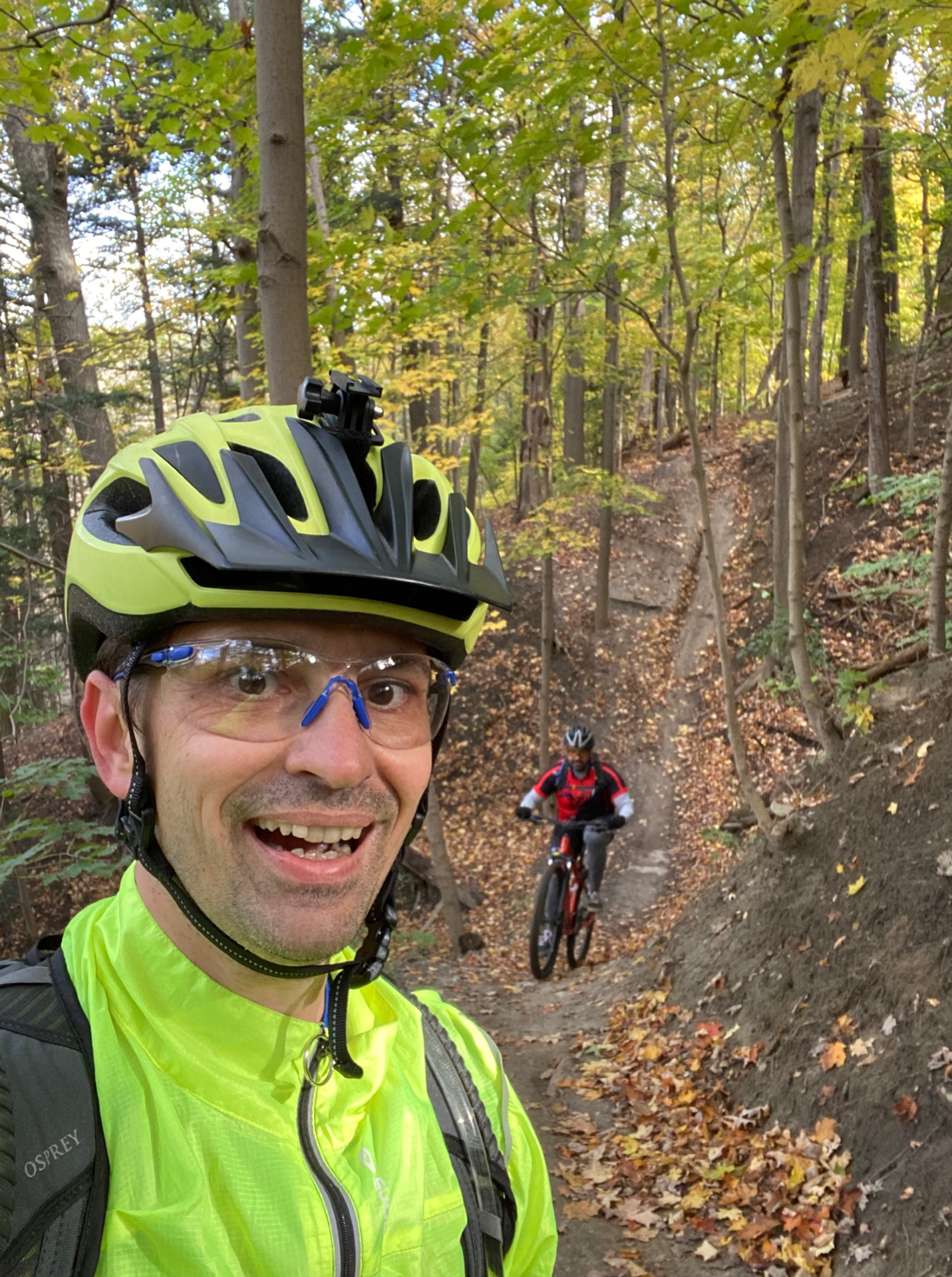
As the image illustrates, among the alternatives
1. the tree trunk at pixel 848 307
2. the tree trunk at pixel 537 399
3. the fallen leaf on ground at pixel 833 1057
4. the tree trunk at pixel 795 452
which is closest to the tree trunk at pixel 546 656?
the tree trunk at pixel 537 399

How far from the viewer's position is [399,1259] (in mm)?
1392

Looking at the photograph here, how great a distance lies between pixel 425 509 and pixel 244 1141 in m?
1.32

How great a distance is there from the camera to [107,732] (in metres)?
1.69

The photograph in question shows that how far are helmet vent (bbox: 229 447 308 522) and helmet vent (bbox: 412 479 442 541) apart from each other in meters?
0.27

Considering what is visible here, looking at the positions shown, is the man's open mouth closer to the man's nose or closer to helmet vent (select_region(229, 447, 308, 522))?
the man's nose

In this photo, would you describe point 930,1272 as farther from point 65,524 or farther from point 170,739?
point 65,524

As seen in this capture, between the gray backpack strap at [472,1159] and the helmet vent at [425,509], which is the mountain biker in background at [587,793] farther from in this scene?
the gray backpack strap at [472,1159]

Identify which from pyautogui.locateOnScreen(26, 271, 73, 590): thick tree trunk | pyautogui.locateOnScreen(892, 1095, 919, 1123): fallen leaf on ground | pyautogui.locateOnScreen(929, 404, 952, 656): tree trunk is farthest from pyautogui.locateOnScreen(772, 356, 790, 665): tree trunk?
pyautogui.locateOnScreen(26, 271, 73, 590): thick tree trunk

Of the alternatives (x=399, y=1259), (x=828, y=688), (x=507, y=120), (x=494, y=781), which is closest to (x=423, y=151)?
(x=507, y=120)

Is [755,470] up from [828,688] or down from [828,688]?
up

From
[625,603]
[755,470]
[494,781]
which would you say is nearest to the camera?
[494,781]

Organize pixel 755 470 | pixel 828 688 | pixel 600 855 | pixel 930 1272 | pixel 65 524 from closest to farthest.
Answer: pixel 930 1272 < pixel 600 855 < pixel 828 688 < pixel 65 524 < pixel 755 470

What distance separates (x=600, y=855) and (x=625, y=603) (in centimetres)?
1133

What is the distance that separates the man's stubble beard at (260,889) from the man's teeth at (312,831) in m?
0.03
